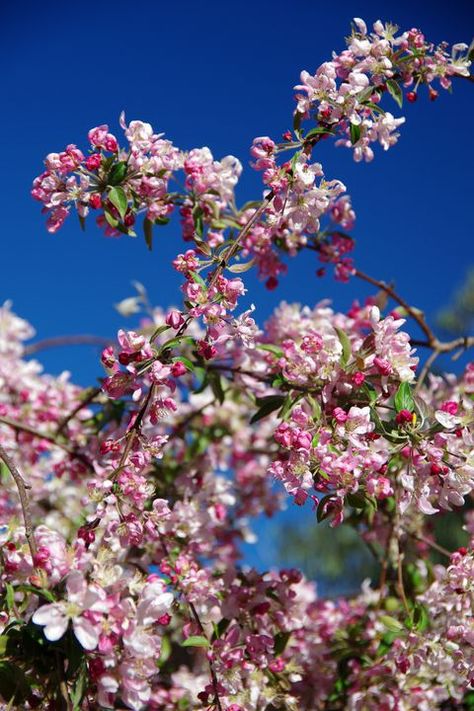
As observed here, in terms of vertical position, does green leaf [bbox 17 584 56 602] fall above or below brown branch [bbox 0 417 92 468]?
below

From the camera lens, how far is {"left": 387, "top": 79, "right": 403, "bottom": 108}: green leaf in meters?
1.46

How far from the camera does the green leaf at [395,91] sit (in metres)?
1.46

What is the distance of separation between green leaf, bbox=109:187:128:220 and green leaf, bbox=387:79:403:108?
54 centimetres

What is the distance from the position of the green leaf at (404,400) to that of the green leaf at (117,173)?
0.69m

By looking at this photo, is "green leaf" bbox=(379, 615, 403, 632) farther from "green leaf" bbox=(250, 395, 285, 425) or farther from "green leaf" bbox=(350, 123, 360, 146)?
"green leaf" bbox=(350, 123, 360, 146)

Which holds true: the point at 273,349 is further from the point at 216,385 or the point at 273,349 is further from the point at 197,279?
the point at 197,279

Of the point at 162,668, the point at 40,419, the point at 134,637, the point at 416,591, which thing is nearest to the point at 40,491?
the point at 40,419

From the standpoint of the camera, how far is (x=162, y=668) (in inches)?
80.8

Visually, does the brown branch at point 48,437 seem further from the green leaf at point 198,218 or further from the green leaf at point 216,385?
the green leaf at point 198,218

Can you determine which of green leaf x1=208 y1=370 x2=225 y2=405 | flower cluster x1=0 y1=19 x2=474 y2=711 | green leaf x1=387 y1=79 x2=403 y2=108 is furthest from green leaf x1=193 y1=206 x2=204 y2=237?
green leaf x1=387 y1=79 x2=403 y2=108

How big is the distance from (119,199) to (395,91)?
0.57m

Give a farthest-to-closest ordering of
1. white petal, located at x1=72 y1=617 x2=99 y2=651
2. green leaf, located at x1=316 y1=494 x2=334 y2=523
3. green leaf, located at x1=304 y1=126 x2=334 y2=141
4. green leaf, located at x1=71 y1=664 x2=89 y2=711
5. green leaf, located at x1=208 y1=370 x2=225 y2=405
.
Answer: green leaf, located at x1=208 y1=370 x2=225 y2=405 < green leaf, located at x1=304 y1=126 x2=334 y2=141 < green leaf, located at x1=316 y1=494 x2=334 y2=523 < green leaf, located at x1=71 y1=664 x2=89 y2=711 < white petal, located at x1=72 y1=617 x2=99 y2=651

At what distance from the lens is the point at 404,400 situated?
1.25 meters

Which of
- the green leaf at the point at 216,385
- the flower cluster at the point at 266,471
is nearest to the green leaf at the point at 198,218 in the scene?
the flower cluster at the point at 266,471
